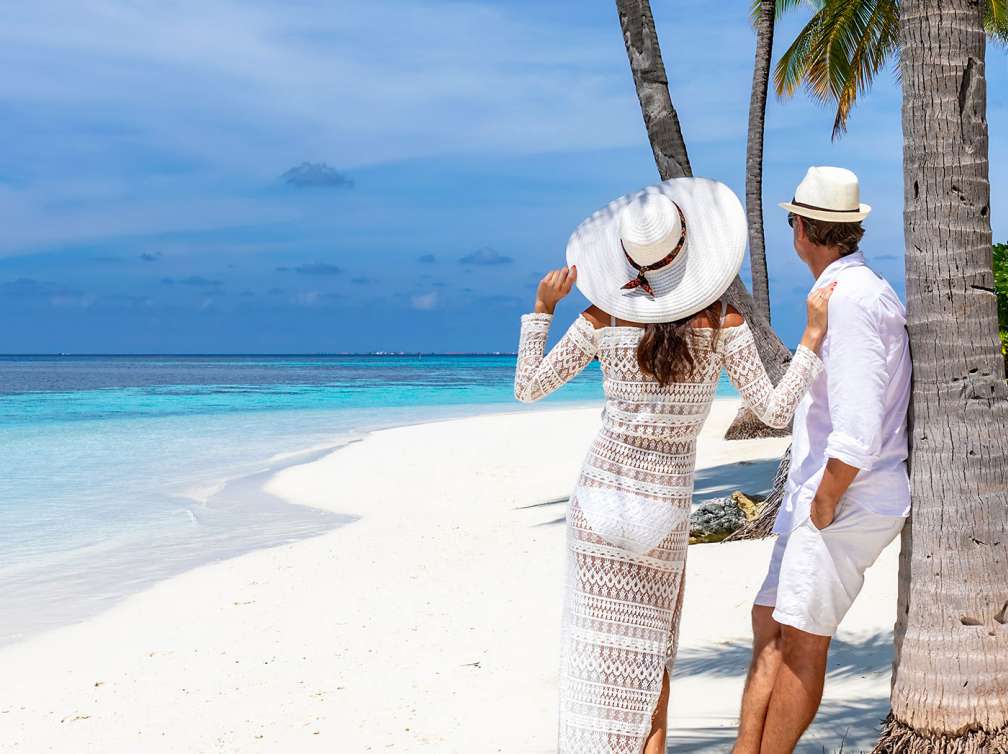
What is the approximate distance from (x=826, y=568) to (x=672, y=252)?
1.00 m

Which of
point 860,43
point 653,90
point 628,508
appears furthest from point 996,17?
point 628,508

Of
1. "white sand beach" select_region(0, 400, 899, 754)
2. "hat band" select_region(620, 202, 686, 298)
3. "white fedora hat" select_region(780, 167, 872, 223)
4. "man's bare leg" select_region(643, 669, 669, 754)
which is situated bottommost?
"white sand beach" select_region(0, 400, 899, 754)

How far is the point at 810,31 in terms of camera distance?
55.8 feet

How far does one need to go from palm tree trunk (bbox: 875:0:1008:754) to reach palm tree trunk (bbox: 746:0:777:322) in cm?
1121

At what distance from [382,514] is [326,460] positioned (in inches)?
263

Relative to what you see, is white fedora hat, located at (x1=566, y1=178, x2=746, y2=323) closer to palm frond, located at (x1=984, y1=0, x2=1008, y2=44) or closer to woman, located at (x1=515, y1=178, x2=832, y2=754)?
woman, located at (x1=515, y1=178, x2=832, y2=754)

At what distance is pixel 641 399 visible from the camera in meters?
2.91

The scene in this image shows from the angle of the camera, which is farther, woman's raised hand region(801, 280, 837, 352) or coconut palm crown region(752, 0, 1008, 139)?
coconut palm crown region(752, 0, 1008, 139)

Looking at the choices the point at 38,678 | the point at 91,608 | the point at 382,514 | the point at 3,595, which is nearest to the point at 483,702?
the point at 38,678

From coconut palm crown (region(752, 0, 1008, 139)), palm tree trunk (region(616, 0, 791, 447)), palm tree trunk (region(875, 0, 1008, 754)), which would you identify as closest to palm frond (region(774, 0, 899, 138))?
coconut palm crown (region(752, 0, 1008, 139))

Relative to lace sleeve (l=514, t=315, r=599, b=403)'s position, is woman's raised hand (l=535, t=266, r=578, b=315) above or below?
above

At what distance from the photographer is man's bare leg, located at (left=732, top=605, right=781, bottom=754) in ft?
10.1

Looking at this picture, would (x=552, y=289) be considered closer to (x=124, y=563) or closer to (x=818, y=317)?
(x=818, y=317)

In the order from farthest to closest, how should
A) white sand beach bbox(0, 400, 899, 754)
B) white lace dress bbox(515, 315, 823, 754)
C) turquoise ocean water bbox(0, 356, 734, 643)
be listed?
1. turquoise ocean water bbox(0, 356, 734, 643)
2. white sand beach bbox(0, 400, 899, 754)
3. white lace dress bbox(515, 315, 823, 754)
